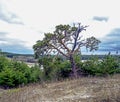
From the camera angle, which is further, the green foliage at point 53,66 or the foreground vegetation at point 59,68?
the green foliage at point 53,66

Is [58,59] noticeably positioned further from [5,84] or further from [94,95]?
[94,95]

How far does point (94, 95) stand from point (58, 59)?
26041mm

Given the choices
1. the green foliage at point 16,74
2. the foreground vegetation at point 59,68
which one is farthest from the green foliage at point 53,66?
the green foliage at point 16,74

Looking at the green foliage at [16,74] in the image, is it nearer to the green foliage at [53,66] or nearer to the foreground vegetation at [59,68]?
the foreground vegetation at [59,68]

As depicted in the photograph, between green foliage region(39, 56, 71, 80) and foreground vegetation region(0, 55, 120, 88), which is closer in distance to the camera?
foreground vegetation region(0, 55, 120, 88)

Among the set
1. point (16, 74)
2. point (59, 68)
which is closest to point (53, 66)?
point (59, 68)

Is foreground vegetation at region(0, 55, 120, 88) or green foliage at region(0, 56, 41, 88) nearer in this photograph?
green foliage at region(0, 56, 41, 88)

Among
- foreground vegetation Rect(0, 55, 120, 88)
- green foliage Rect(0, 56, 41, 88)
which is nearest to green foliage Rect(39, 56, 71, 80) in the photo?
foreground vegetation Rect(0, 55, 120, 88)

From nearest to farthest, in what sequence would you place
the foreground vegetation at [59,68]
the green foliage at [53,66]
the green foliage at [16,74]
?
the green foliage at [16,74], the foreground vegetation at [59,68], the green foliage at [53,66]

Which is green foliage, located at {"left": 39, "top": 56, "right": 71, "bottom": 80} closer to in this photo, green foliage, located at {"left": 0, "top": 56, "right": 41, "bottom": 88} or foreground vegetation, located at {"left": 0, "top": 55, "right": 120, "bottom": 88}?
foreground vegetation, located at {"left": 0, "top": 55, "right": 120, "bottom": 88}

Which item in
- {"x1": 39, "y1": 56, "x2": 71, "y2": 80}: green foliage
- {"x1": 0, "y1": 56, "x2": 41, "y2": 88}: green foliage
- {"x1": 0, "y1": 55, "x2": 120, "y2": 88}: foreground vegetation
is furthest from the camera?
{"x1": 39, "y1": 56, "x2": 71, "y2": 80}: green foliage

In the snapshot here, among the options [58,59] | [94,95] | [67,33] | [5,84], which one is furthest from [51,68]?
[94,95]

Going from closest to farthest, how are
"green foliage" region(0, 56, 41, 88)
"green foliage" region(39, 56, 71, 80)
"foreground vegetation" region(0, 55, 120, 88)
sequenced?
"green foliage" region(0, 56, 41, 88) → "foreground vegetation" region(0, 55, 120, 88) → "green foliage" region(39, 56, 71, 80)

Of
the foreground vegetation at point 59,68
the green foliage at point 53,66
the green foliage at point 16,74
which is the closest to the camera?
the green foliage at point 16,74
